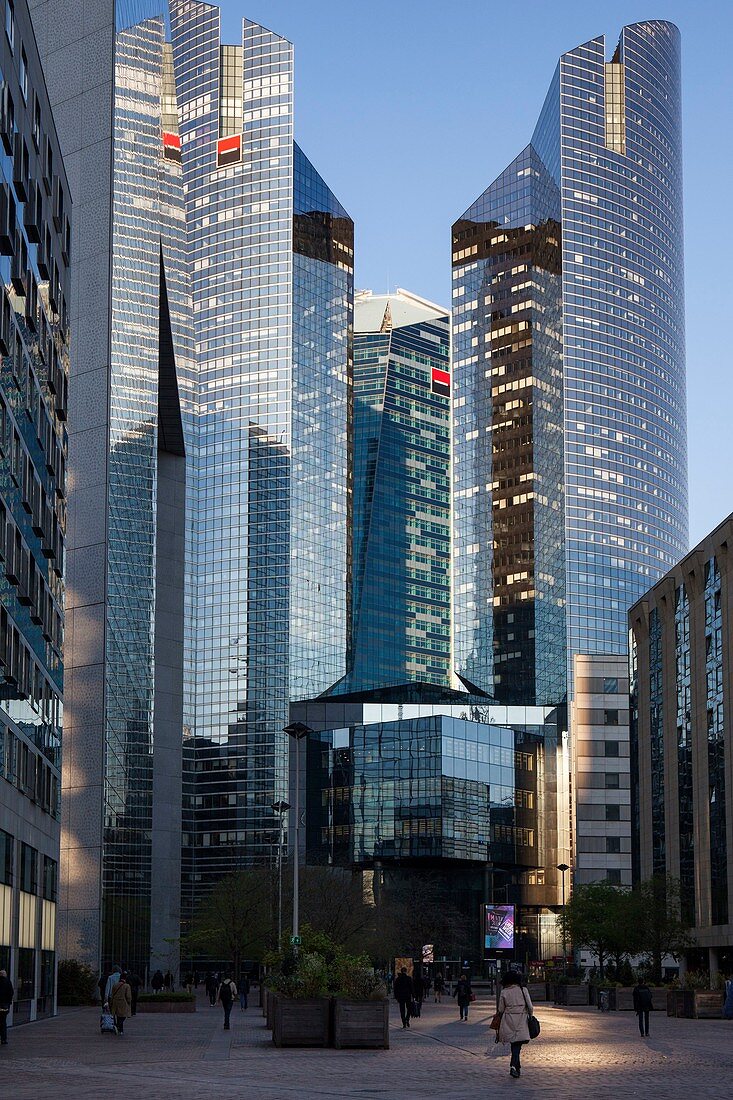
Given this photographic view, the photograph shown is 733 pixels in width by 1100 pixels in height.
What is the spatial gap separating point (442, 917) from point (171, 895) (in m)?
31.6

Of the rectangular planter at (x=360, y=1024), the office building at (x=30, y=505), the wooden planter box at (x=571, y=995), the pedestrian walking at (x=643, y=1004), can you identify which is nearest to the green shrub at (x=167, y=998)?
the office building at (x=30, y=505)

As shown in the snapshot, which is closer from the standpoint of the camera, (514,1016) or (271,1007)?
(514,1016)

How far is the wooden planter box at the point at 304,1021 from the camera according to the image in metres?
37.1

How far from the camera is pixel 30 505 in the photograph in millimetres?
56469

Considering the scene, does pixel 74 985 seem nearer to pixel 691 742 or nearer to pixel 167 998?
pixel 167 998

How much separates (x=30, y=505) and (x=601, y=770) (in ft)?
403

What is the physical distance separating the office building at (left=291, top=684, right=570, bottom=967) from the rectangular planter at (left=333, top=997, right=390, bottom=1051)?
128403 mm

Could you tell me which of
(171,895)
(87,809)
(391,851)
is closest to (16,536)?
(87,809)

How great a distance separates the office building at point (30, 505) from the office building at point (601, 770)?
349 ft

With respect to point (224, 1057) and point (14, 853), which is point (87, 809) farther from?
point (224, 1057)

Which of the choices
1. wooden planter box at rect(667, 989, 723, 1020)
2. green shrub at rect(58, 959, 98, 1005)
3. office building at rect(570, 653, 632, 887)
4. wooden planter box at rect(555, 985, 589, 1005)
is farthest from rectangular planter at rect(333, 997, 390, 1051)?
office building at rect(570, 653, 632, 887)

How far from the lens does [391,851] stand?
170875 mm

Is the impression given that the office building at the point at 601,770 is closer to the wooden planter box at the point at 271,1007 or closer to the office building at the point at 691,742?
the office building at the point at 691,742

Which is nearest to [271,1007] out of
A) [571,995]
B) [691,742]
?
[571,995]
